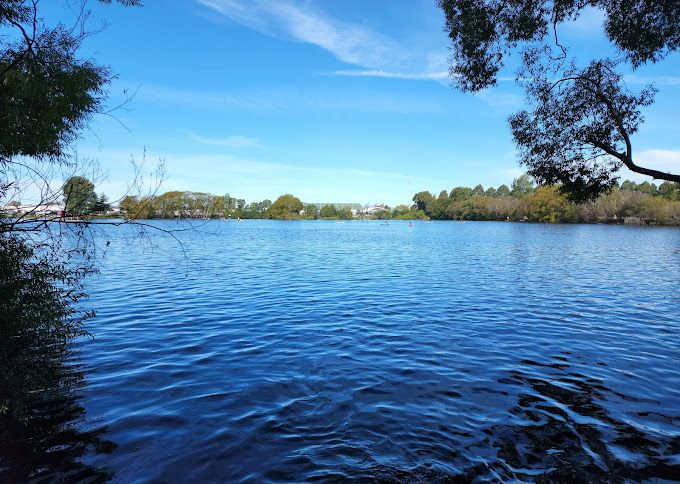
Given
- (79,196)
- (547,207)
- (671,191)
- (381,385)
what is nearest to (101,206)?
(79,196)

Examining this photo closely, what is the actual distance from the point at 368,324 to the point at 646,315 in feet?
45.1

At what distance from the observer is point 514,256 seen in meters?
45.5

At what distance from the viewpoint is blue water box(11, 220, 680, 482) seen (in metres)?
6.82

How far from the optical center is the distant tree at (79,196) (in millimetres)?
7941

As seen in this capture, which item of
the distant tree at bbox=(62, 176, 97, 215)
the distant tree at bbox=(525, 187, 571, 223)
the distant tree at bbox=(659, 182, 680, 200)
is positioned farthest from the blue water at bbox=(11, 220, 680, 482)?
the distant tree at bbox=(659, 182, 680, 200)

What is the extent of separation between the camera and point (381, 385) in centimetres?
1012

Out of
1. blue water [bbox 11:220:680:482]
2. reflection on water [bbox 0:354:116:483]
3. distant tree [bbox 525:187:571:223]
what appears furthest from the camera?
distant tree [bbox 525:187:571:223]

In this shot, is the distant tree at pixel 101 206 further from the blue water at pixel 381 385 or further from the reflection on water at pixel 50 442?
the reflection on water at pixel 50 442

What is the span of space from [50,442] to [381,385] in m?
7.19

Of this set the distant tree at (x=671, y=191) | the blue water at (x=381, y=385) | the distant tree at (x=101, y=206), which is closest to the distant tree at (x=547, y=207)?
the distant tree at (x=671, y=191)

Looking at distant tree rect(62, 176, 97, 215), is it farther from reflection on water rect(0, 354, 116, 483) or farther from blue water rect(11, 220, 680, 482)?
reflection on water rect(0, 354, 116, 483)

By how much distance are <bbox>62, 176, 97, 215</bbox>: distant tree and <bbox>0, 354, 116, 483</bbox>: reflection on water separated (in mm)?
4221

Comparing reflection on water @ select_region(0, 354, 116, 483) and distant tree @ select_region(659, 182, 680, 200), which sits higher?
distant tree @ select_region(659, 182, 680, 200)

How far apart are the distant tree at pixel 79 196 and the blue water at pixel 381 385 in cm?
135
